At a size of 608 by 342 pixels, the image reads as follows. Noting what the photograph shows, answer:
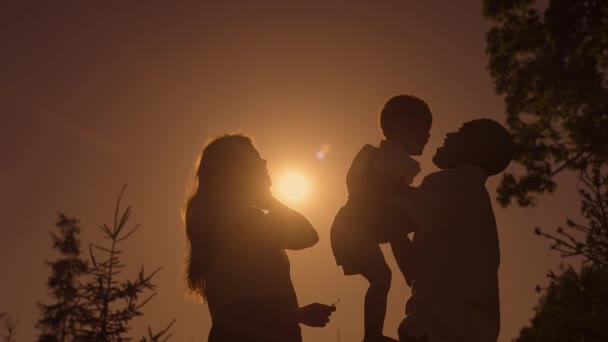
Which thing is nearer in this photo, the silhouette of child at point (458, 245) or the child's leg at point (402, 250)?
the silhouette of child at point (458, 245)

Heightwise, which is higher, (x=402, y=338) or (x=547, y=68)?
(x=547, y=68)

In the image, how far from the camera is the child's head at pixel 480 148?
3.13m

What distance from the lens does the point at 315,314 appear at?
3.54 metres

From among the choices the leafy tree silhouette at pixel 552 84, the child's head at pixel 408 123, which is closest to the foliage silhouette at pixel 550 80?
the leafy tree silhouette at pixel 552 84

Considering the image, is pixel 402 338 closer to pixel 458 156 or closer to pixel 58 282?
pixel 458 156

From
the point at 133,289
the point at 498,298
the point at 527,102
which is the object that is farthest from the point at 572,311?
the point at 498,298

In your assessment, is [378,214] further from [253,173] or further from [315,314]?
[253,173]

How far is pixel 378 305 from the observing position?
3834 mm

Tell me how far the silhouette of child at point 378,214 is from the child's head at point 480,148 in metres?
0.47

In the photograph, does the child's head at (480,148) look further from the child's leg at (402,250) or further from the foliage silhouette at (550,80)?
the foliage silhouette at (550,80)

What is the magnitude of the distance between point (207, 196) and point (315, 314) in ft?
3.28

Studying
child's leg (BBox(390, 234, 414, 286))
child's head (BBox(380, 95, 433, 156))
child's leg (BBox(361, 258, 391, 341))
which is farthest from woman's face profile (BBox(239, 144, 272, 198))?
child's head (BBox(380, 95, 433, 156))

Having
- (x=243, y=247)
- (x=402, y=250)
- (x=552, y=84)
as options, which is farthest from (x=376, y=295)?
(x=552, y=84)

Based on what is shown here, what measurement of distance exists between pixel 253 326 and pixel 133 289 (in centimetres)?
613
